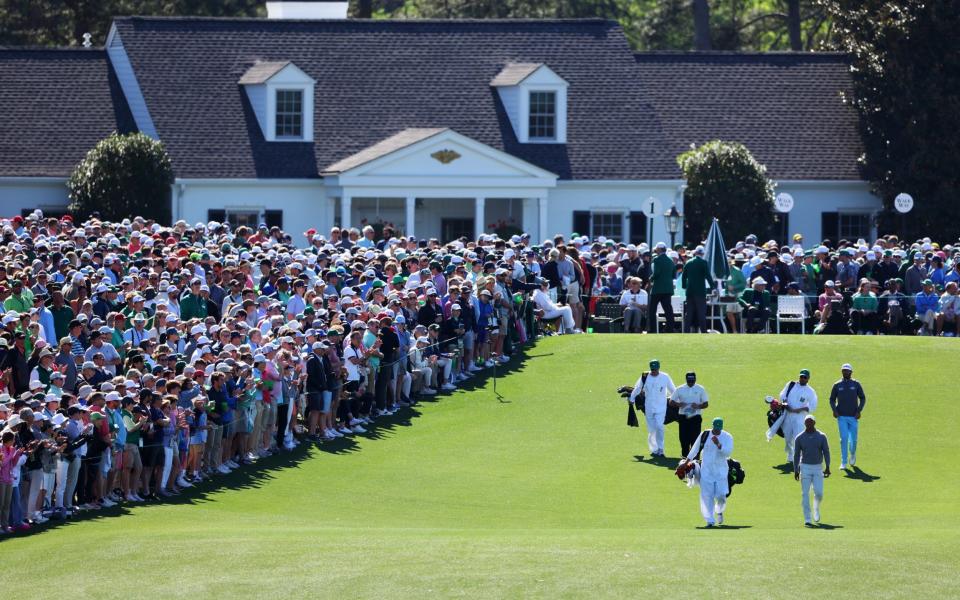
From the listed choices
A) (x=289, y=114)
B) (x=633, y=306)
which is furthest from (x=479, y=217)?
(x=633, y=306)

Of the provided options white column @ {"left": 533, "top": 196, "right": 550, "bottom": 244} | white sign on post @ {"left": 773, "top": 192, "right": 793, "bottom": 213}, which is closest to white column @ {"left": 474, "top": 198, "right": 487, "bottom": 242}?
white column @ {"left": 533, "top": 196, "right": 550, "bottom": 244}

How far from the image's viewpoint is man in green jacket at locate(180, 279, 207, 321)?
103 ft

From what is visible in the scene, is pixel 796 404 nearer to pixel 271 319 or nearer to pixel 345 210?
pixel 271 319

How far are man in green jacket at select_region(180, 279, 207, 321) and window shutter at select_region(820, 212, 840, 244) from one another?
2759cm

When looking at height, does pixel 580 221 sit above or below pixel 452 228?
above

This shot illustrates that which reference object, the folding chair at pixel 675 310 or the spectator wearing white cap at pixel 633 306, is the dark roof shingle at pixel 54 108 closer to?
the spectator wearing white cap at pixel 633 306

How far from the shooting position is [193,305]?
31.6 meters

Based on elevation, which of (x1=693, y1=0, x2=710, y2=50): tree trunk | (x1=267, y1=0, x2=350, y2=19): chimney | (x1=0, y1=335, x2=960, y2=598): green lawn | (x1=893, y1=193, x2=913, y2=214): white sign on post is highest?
(x1=693, y1=0, x2=710, y2=50): tree trunk

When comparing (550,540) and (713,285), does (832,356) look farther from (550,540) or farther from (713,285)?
(550,540)

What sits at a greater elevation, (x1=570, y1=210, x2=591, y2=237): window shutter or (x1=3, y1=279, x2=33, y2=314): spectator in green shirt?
(x1=570, y1=210, x2=591, y2=237): window shutter

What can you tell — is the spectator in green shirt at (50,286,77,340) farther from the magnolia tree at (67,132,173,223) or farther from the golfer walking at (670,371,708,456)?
the magnolia tree at (67,132,173,223)

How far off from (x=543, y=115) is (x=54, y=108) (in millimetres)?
13895

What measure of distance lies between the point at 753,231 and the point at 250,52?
606 inches

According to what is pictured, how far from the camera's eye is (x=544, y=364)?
3731 cm
